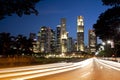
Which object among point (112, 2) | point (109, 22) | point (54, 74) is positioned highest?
point (112, 2)

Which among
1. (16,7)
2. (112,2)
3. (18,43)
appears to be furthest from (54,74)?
(18,43)

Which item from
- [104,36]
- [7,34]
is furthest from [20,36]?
[104,36]

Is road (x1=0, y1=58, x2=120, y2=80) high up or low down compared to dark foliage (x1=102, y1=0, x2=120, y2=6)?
down

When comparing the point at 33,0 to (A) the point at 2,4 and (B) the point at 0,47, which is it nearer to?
(A) the point at 2,4

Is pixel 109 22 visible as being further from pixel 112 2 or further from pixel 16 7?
pixel 16 7

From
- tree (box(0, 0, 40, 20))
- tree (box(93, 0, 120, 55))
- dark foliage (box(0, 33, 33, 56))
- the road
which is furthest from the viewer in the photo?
dark foliage (box(0, 33, 33, 56))

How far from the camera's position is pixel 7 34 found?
504 feet

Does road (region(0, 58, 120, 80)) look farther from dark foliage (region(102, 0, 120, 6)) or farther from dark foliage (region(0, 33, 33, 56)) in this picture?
dark foliage (region(0, 33, 33, 56))

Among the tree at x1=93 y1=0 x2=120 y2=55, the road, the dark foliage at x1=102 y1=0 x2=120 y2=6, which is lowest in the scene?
the road

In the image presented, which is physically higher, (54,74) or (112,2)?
(112,2)

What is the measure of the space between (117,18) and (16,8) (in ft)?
56.5

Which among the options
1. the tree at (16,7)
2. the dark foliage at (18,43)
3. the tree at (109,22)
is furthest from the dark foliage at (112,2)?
the dark foliage at (18,43)

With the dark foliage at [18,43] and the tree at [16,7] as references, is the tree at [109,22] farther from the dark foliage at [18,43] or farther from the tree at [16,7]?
the dark foliage at [18,43]

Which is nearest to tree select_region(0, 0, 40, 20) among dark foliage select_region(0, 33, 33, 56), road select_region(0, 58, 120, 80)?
road select_region(0, 58, 120, 80)
